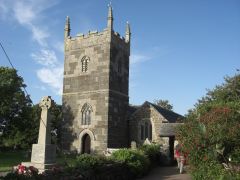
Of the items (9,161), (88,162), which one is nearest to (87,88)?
(9,161)

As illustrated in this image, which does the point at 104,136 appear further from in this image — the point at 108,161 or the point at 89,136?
the point at 108,161

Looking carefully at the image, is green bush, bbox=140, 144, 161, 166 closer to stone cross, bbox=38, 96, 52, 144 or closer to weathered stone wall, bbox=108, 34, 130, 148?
weathered stone wall, bbox=108, 34, 130, 148

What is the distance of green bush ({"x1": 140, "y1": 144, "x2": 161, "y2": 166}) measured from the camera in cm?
2674

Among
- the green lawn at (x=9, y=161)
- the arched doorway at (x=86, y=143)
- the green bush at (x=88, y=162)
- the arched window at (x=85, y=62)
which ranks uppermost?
the arched window at (x=85, y=62)

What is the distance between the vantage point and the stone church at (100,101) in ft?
114

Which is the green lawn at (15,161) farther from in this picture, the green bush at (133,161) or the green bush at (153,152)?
the green bush at (153,152)

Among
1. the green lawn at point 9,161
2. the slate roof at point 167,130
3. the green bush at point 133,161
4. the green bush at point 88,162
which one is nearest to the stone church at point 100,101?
the slate roof at point 167,130

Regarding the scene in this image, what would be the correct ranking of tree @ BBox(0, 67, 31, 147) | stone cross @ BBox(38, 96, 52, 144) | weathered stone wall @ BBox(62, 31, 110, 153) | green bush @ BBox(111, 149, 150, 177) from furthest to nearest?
tree @ BBox(0, 67, 31, 147) → weathered stone wall @ BBox(62, 31, 110, 153) → green bush @ BBox(111, 149, 150, 177) → stone cross @ BBox(38, 96, 52, 144)

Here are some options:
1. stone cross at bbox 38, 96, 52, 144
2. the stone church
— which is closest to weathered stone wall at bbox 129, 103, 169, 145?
the stone church

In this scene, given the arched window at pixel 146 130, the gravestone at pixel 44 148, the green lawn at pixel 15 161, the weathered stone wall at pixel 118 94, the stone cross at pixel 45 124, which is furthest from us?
the arched window at pixel 146 130

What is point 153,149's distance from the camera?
28531mm

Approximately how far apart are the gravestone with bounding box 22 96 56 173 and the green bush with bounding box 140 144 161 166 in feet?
35.7

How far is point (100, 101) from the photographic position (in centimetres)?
3484

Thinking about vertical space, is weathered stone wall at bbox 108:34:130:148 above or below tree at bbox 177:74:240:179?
above
